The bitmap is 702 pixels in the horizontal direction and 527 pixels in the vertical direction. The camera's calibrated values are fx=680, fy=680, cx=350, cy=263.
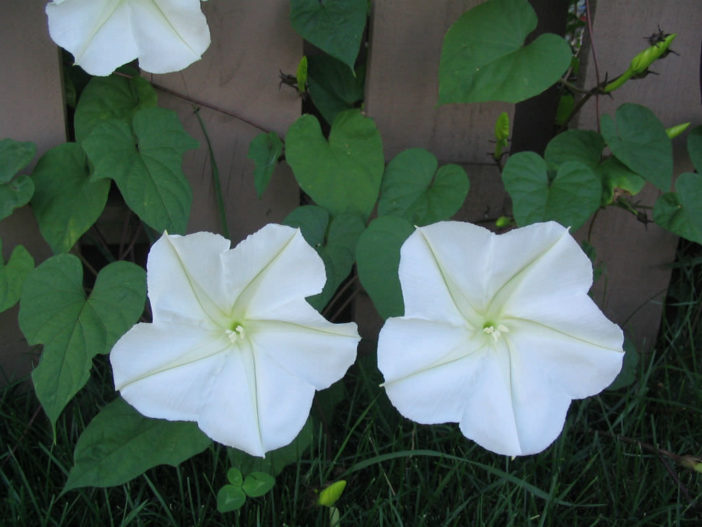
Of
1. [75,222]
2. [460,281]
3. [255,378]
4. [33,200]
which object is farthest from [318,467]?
[33,200]

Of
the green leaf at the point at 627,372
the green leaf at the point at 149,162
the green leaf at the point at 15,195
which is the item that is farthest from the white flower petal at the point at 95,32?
the green leaf at the point at 627,372

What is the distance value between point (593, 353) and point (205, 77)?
1.03 meters

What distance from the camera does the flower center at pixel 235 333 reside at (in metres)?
1.15

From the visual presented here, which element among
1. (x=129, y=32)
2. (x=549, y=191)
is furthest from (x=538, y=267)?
(x=129, y=32)

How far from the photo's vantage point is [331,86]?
1.68 metres

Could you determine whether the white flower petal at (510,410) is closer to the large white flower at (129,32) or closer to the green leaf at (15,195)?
the large white flower at (129,32)

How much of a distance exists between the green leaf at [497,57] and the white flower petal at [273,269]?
54cm

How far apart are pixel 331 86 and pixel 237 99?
0.24 metres

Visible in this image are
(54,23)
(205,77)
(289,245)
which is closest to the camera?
(289,245)

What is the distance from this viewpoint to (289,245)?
42.3 inches

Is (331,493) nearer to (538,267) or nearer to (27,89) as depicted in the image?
(538,267)

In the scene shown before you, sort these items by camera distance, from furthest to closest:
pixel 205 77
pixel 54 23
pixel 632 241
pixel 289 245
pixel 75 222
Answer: pixel 632 241, pixel 205 77, pixel 75 222, pixel 54 23, pixel 289 245

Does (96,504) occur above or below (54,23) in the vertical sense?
below

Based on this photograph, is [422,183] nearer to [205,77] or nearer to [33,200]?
[205,77]
